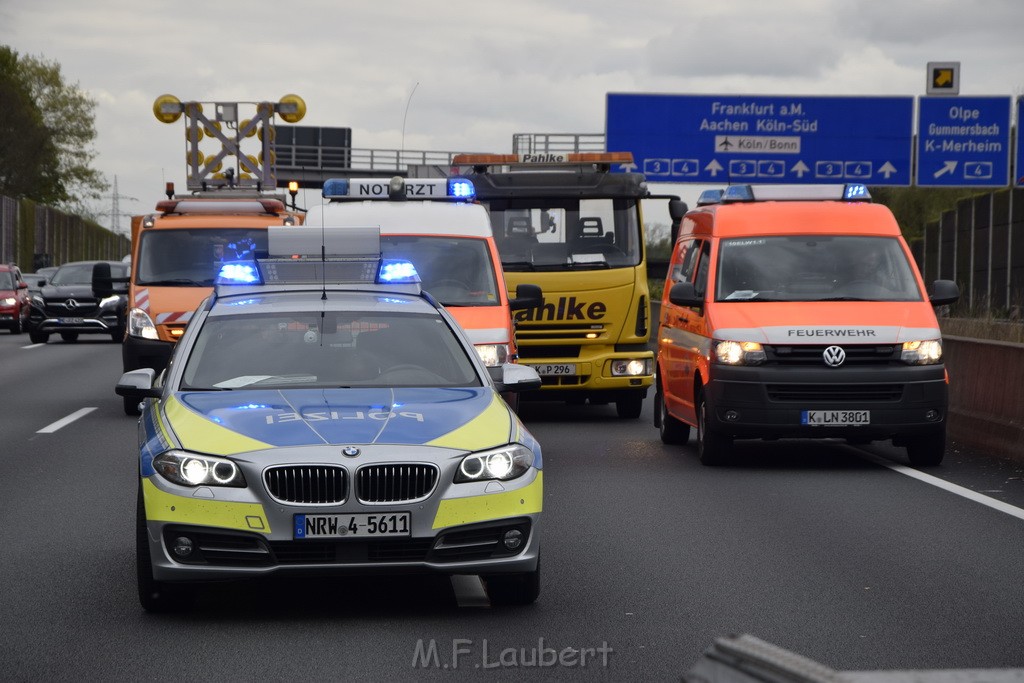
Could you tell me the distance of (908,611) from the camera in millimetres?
7055

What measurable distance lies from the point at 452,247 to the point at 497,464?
307 inches

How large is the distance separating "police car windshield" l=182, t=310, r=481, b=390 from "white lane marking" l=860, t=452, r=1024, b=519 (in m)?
3.86

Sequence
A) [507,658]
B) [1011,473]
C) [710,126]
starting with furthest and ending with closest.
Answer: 1. [710,126]
2. [1011,473]
3. [507,658]

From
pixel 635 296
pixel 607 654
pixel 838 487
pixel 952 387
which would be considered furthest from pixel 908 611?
pixel 635 296

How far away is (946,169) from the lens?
118 feet

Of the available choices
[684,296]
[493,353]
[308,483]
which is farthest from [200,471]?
[684,296]

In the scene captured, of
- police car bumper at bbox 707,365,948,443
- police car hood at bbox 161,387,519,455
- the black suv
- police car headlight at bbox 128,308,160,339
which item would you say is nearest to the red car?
the black suv

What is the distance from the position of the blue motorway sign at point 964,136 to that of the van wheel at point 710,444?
79.5ft

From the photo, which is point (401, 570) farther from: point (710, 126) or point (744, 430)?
point (710, 126)

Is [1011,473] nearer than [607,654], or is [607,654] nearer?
[607,654]

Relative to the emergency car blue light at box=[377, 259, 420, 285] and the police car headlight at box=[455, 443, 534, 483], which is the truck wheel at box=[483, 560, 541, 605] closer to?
the police car headlight at box=[455, 443, 534, 483]

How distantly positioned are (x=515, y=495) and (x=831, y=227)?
753 cm

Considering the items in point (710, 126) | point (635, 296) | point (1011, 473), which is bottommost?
point (1011, 473)
